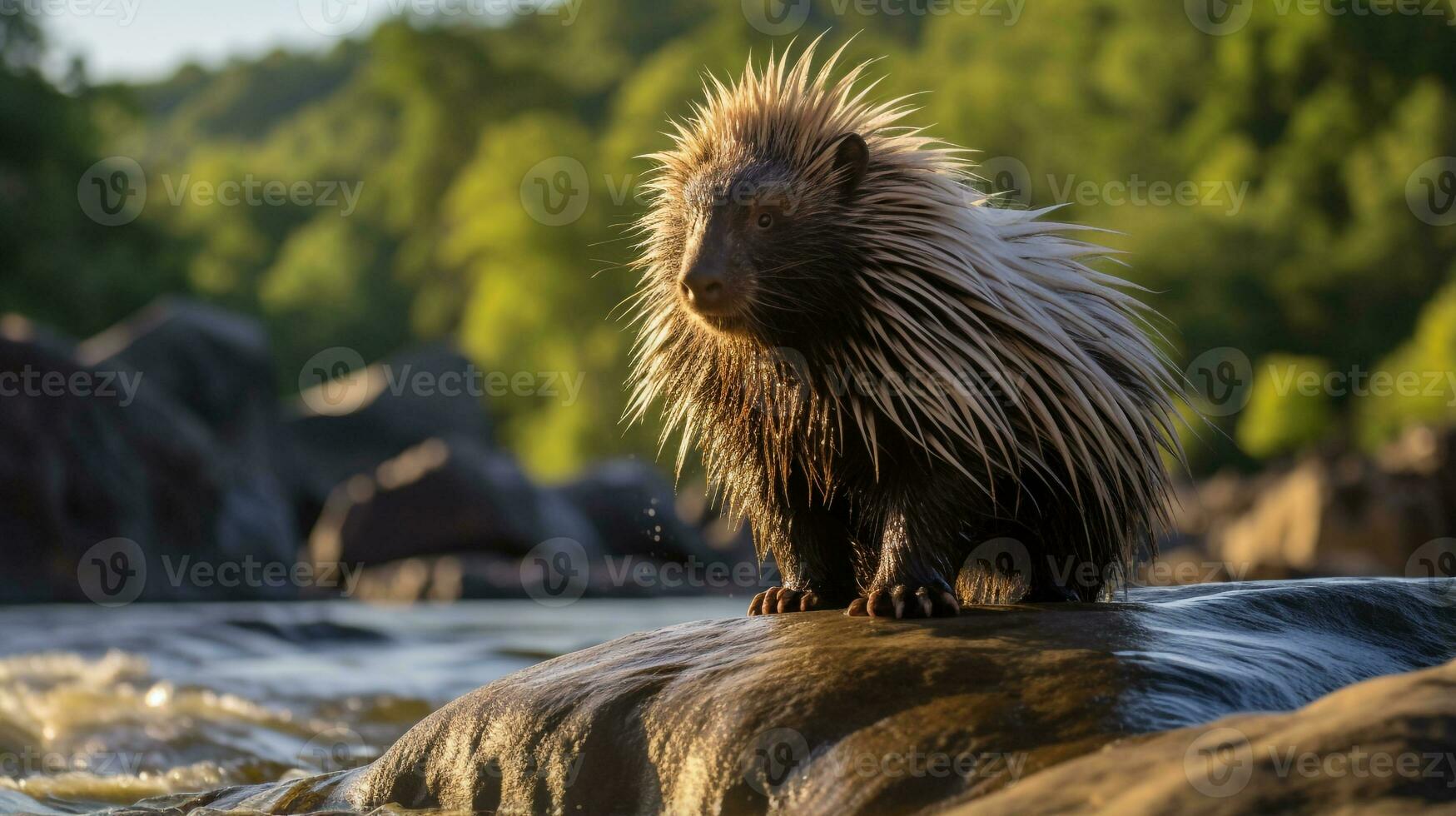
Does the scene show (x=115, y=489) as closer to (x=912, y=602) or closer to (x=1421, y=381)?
(x=912, y=602)

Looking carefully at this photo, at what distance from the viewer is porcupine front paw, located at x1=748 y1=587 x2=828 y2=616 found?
18.3ft

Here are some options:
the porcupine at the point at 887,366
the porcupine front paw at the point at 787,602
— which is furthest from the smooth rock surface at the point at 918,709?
the porcupine at the point at 887,366

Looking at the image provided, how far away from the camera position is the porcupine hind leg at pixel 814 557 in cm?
568

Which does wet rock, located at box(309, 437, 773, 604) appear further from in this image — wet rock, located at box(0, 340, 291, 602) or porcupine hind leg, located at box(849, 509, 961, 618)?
porcupine hind leg, located at box(849, 509, 961, 618)

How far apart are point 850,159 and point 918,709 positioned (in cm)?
241

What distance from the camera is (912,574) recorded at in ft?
16.1

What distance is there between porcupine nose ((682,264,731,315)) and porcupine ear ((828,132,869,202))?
64cm

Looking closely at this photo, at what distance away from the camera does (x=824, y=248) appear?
534 centimetres

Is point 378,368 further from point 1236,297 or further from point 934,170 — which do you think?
point 934,170

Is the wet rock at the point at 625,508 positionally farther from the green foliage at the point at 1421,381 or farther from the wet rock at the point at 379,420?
the green foliage at the point at 1421,381

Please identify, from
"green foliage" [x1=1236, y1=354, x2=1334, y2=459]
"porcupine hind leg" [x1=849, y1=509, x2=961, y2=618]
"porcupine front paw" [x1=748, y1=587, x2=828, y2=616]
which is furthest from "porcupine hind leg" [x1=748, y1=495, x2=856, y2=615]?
"green foliage" [x1=1236, y1=354, x2=1334, y2=459]

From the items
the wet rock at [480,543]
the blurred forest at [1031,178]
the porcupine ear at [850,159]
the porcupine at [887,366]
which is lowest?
the wet rock at [480,543]

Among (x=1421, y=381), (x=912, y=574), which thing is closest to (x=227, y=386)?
(x=912, y=574)

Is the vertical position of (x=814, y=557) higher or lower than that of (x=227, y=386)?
lower
